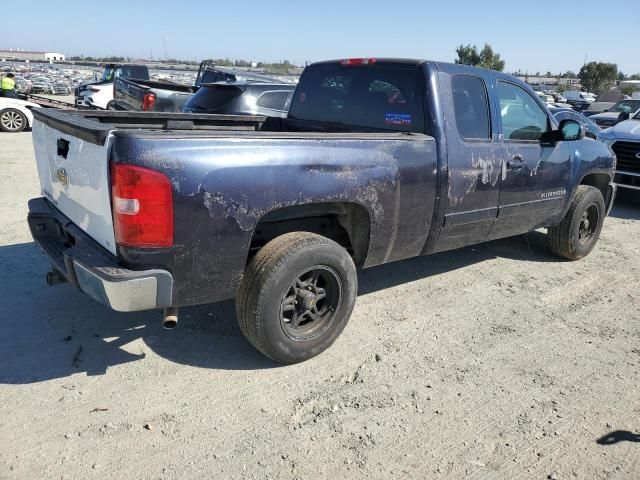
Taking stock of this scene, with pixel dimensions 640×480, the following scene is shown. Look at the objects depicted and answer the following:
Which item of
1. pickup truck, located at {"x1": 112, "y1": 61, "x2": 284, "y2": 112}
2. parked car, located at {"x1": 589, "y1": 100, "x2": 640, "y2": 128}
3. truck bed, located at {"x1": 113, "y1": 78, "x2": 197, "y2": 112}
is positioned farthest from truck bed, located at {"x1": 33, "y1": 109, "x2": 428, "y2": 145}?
parked car, located at {"x1": 589, "y1": 100, "x2": 640, "y2": 128}

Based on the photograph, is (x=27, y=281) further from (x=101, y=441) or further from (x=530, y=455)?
(x=530, y=455)

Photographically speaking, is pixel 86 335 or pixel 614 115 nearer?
pixel 86 335

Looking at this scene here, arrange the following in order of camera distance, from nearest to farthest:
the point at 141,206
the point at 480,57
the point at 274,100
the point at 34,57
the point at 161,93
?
the point at 141,206 → the point at 274,100 → the point at 161,93 → the point at 480,57 → the point at 34,57

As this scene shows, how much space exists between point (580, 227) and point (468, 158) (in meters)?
2.45

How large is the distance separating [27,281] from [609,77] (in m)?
59.1

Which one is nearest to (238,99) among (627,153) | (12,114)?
(627,153)

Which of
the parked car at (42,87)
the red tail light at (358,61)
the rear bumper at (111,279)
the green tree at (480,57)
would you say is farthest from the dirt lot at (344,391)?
the green tree at (480,57)

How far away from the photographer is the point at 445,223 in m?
3.98

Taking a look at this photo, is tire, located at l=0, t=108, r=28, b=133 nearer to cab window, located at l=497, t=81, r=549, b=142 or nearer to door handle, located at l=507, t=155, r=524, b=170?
cab window, located at l=497, t=81, r=549, b=142

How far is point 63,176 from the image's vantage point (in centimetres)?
322

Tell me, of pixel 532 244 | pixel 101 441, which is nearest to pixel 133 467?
pixel 101 441

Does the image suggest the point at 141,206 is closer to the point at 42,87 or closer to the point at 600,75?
the point at 42,87

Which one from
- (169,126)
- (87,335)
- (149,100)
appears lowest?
(87,335)

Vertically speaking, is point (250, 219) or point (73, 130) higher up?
point (73, 130)
